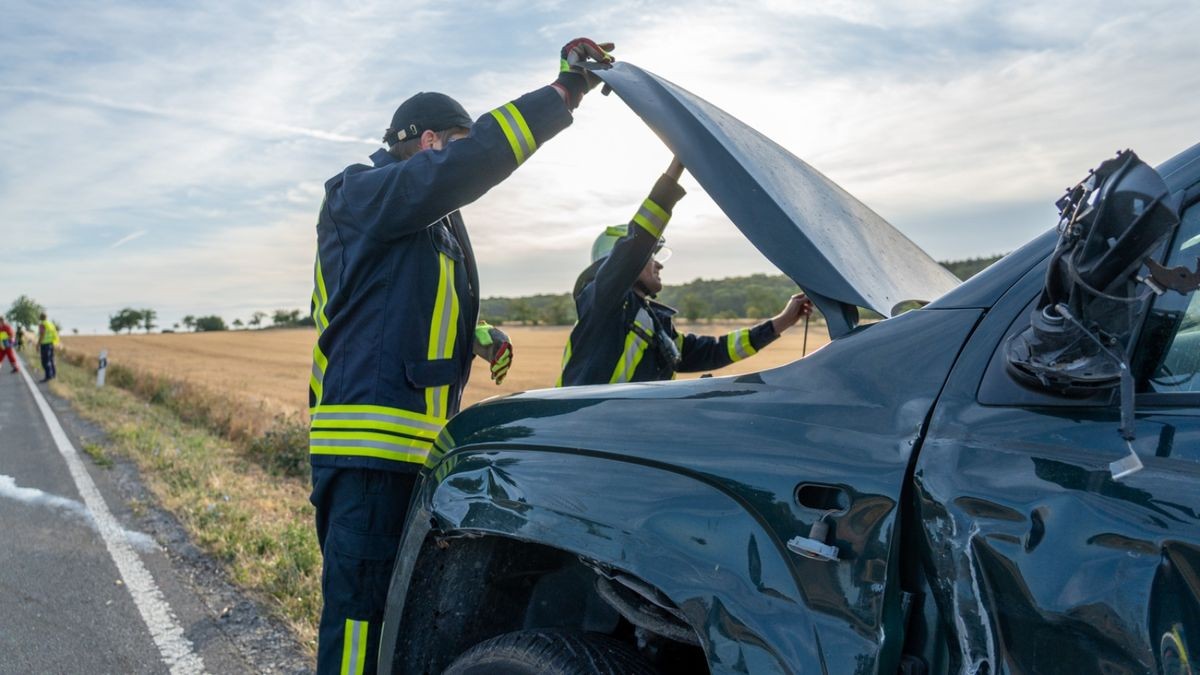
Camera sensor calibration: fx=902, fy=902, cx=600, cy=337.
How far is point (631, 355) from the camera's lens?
4211 mm

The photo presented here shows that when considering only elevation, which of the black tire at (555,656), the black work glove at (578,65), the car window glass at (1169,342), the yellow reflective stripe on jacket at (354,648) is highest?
the black work glove at (578,65)

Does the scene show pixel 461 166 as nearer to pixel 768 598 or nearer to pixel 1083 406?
pixel 768 598

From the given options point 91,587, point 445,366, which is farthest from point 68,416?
point 445,366

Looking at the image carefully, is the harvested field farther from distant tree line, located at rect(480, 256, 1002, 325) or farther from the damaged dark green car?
the damaged dark green car

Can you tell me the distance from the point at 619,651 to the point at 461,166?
137 centimetres

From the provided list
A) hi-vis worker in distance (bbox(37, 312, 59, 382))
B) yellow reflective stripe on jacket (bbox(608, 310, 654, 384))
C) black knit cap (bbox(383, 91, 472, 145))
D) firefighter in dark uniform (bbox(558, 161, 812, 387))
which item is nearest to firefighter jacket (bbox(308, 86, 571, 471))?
black knit cap (bbox(383, 91, 472, 145))

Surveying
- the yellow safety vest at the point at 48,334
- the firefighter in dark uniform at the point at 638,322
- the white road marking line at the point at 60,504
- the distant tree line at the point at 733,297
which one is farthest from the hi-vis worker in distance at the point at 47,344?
the firefighter in dark uniform at the point at 638,322

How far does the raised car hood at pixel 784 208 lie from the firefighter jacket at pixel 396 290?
0.40 metres

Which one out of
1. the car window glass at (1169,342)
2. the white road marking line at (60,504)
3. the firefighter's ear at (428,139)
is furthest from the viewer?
the white road marking line at (60,504)

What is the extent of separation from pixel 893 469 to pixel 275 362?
44.8 meters

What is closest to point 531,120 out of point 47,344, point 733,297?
point 733,297

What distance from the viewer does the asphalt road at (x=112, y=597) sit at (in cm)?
399

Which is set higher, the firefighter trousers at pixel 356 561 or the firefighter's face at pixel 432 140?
the firefighter's face at pixel 432 140

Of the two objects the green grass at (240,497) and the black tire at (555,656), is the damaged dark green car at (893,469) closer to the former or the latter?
the black tire at (555,656)
